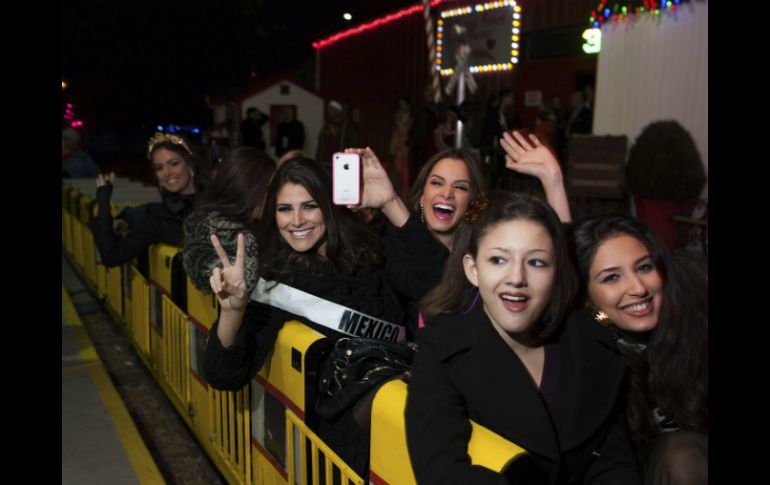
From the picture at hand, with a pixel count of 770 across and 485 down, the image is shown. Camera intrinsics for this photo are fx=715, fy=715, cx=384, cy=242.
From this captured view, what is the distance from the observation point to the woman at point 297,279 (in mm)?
2795

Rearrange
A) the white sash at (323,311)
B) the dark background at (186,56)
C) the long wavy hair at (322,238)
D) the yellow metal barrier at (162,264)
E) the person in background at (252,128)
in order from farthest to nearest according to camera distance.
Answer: the dark background at (186,56)
the person in background at (252,128)
the yellow metal barrier at (162,264)
the long wavy hair at (322,238)
the white sash at (323,311)

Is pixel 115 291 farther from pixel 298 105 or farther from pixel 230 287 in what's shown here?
pixel 298 105

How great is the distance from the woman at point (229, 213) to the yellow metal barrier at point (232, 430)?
1.91 feet

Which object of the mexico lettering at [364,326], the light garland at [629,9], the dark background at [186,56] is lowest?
the mexico lettering at [364,326]

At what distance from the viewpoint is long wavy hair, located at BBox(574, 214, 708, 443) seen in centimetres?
230

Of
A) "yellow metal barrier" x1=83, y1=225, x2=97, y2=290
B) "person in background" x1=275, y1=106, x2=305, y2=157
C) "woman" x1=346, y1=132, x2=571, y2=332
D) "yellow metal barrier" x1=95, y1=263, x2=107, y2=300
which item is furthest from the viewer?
"person in background" x1=275, y1=106, x2=305, y2=157

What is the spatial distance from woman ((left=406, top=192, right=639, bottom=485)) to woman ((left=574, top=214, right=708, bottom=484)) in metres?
0.26

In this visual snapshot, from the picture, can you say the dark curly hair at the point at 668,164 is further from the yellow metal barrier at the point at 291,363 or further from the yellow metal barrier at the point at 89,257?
the yellow metal barrier at the point at 291,363

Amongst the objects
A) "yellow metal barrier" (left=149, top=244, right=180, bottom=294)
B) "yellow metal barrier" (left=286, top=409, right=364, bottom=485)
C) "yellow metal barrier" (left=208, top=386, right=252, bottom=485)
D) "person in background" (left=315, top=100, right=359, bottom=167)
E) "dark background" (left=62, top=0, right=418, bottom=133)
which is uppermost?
"dark background" (left=62, top=0, right=418, bottom=133)

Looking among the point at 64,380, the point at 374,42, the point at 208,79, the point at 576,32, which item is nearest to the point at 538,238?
the point at 64,380

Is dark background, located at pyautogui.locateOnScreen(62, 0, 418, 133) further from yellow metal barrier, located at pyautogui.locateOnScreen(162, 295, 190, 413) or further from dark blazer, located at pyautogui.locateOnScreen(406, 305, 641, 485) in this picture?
dark blazer, located at pyautogui.locateOnScreen(406, 305, 641, 485)

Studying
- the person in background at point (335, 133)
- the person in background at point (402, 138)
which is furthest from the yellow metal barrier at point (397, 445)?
the person in background at point (402, 138)

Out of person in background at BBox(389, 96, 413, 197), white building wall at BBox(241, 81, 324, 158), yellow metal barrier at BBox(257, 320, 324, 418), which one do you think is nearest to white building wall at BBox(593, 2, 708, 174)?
person in background at BBox(389, 96, 413, 197)
